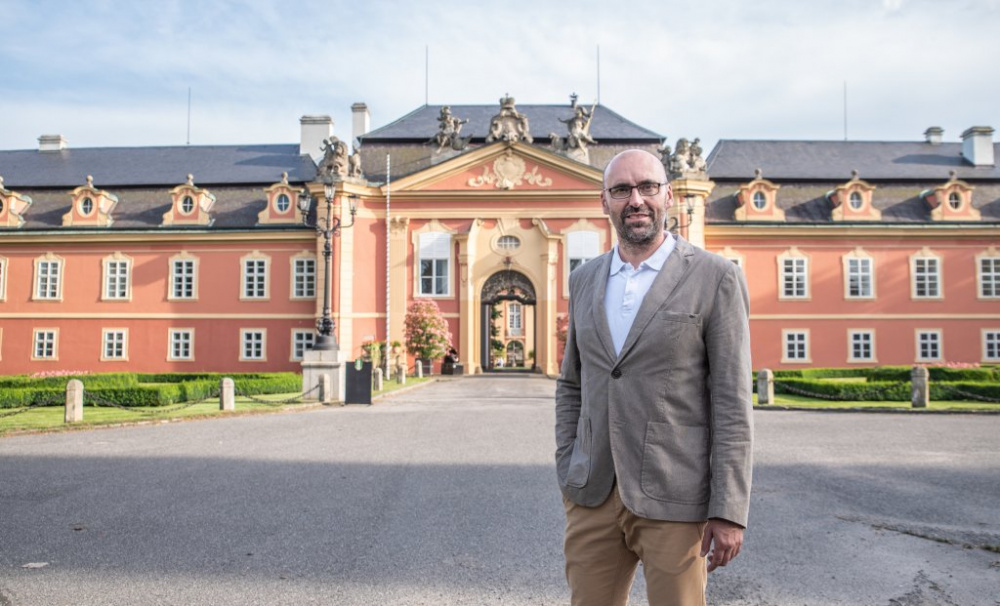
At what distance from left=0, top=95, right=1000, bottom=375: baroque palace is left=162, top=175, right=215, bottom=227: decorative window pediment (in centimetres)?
8

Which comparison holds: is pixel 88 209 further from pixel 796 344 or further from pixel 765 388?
pixel 796 344

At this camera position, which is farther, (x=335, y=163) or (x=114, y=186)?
(x=114, y=186)

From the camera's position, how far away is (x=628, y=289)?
A: 270cm

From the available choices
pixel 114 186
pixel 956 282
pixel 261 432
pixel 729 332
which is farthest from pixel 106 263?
pixel 956 282

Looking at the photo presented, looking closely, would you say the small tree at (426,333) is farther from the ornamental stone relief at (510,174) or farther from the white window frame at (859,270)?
the white window frame at (859,270)

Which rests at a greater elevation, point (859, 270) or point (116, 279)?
point (859, 270)

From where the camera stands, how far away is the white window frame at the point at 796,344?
3102 cm

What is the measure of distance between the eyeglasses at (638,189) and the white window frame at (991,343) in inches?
1346

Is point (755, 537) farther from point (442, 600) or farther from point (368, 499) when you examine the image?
point (368, 499)

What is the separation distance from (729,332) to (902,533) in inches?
171

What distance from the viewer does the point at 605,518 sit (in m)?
2.57

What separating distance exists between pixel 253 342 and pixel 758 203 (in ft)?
73.5

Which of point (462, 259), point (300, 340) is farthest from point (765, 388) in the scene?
point (300, 340)

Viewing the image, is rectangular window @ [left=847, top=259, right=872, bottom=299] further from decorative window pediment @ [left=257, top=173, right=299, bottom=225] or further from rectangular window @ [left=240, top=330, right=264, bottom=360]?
rectangular window @ [left=240, top=330, right=264, bottom=360]
